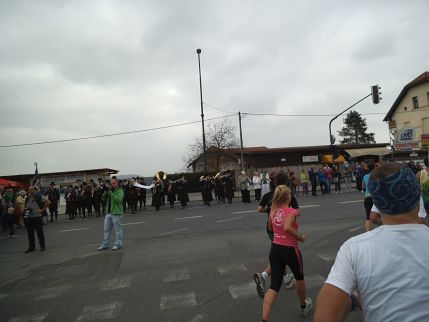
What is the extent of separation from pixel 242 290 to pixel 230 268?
1358 mm

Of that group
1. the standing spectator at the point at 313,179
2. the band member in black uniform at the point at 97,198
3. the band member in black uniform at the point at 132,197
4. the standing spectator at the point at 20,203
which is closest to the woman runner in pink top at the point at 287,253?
the standing spectator at the point at 20,203

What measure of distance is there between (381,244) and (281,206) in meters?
3.14

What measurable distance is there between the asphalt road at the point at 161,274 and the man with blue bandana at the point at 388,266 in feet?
10.6

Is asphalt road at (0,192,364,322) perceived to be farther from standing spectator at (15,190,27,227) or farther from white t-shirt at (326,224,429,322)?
standing spectator at (15,190,27,227)

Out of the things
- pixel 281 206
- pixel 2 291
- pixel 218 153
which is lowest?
pixel 2 291

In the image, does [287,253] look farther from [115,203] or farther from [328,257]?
[115,203]

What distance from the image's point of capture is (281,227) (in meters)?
4.73

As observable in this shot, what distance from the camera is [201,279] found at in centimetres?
673

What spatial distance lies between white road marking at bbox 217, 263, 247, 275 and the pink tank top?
8.26 ft

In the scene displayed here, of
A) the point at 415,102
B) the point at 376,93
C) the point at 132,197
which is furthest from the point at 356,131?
the point at 132,197

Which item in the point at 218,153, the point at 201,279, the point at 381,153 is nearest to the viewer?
the point at 201,279

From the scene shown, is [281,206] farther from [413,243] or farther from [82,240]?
[82,240]

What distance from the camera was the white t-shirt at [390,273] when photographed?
171cm

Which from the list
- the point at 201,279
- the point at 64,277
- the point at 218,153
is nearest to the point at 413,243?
the point at 201,279
